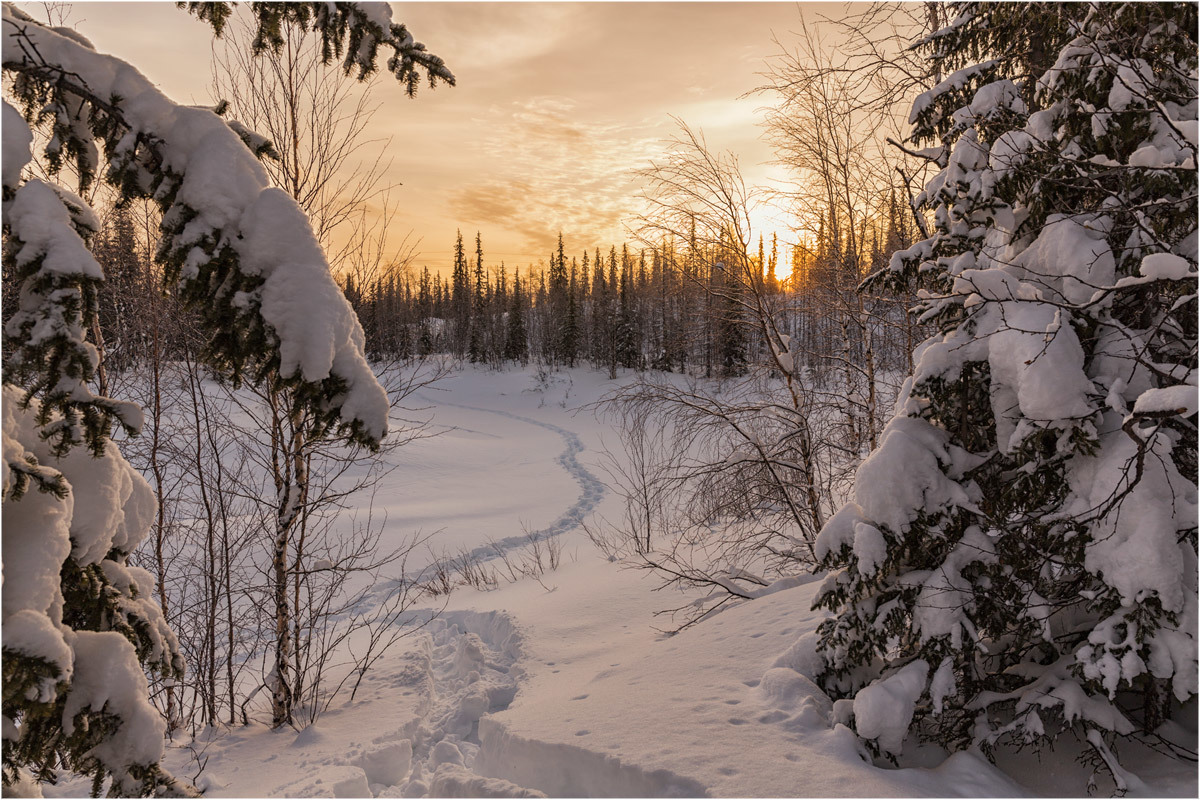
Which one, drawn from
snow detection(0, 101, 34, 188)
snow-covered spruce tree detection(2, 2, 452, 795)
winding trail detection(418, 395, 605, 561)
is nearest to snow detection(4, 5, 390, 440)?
snow-covered spruce tree detection(2, 2, 452, 795)

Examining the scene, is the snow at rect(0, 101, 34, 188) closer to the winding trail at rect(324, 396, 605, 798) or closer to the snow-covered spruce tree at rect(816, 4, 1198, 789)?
the snow-covered spruce tree at rect(816, 4, 1198, 789)

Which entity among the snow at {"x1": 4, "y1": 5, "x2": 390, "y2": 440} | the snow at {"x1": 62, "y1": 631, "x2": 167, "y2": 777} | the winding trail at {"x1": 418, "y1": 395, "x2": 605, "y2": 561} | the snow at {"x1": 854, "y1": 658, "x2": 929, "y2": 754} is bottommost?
the winding trail at {"x1": 418, "y1": 395, "x2": 605, "y2": 561}

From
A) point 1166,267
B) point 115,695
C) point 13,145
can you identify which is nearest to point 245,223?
A: point 13,145

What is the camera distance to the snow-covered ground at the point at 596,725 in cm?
322

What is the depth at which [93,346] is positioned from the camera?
1661 mm

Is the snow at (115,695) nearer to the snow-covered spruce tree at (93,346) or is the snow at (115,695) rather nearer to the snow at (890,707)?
the snow-covered spruce tree at (93,346)

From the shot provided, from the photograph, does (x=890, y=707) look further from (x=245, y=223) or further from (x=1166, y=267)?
(x=245, y=223)

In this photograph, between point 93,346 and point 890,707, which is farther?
point 890,707

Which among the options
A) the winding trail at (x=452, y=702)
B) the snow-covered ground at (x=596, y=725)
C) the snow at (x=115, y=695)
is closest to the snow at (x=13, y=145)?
the snow at (x=115, y=695)

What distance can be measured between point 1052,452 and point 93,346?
4.09 m

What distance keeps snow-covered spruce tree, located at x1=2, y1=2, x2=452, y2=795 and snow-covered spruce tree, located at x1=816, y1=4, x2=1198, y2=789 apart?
117 inches

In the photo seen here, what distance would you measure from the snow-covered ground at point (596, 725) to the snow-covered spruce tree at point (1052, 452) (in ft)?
0.78

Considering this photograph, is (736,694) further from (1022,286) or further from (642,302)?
(642,302)

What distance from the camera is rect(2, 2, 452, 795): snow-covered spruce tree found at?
5.42ft
